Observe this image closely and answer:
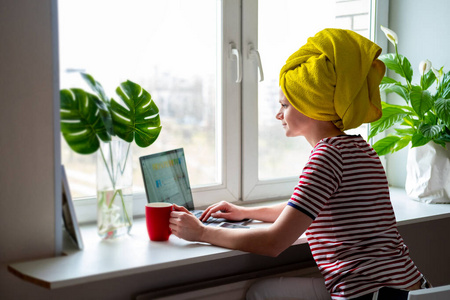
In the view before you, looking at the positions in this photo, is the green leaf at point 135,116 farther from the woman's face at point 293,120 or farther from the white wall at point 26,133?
the woman's face at point 293,120

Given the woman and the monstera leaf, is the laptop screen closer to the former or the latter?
the woman

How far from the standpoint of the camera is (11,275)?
52.9 inches

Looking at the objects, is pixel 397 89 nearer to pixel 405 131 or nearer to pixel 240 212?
pixel 405 131

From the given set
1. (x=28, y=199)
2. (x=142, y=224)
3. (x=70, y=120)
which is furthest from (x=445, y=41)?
(x=28, y=199)

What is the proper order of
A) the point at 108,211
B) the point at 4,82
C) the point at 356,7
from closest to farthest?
the point at 4,82
the point at 108,211
the point at 356,7

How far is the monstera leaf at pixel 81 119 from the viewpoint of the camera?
134 centimetres

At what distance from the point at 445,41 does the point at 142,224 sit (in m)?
1.39

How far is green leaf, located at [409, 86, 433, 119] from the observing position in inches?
78.8

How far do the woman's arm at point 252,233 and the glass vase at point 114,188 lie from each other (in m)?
0.14

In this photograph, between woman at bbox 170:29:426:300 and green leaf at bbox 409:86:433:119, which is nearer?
woman at bbox 170:29:426:300

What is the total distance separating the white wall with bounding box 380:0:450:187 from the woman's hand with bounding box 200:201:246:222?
0.95m

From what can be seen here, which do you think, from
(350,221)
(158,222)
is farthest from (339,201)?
(158,222)

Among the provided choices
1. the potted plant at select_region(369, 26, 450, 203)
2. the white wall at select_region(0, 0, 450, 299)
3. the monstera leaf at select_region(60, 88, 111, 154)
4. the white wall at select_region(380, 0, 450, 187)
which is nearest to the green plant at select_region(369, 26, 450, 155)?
the potted plant at select_region(369, 26, 450, 203)

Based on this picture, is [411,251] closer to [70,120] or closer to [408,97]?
[408,97]
